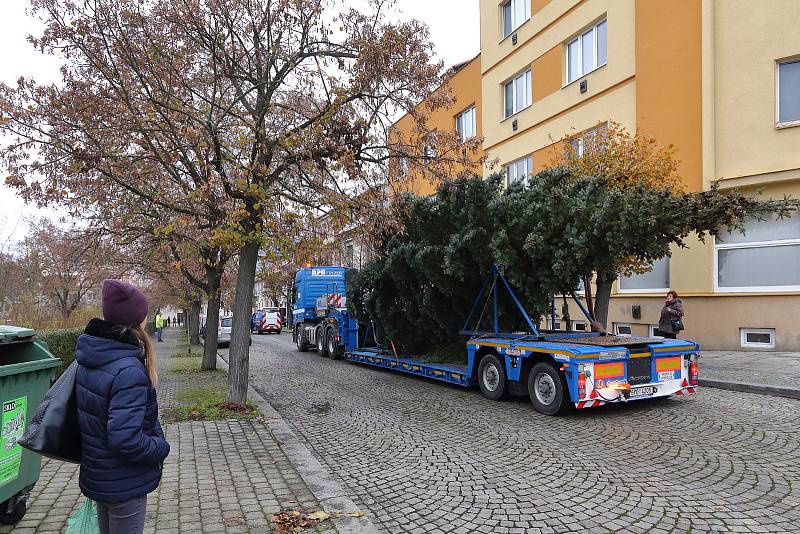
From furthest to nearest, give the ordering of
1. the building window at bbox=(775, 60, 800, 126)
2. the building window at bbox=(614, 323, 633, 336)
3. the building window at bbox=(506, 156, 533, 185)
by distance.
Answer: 1. the building window at bbox=(506, 156, 533, 185)
2. the building window at bbox=(614, 323, 633, 336)
3. the building window at bbox=(775, 60, 800, 126)

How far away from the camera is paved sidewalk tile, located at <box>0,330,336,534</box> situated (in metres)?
4.03

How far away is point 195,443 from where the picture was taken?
629 cm

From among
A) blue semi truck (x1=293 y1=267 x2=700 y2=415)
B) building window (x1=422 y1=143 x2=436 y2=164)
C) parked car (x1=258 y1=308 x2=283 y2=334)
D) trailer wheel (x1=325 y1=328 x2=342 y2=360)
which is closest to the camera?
blue semi truck (x1=293 y1=267 x2=700 y2=415)

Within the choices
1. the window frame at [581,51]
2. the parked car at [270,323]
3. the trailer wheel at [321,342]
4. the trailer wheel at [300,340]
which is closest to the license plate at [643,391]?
the trailer wheel at [321,342]

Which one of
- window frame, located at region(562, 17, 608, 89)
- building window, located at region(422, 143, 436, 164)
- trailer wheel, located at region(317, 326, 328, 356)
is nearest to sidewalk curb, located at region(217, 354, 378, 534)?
building window, located at region(422, 143, 436, 164)

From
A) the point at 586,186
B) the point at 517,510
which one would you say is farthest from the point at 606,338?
the point at 517,510

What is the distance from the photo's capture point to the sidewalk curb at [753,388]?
870 centimetres

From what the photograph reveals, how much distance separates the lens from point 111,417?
2.50 metres

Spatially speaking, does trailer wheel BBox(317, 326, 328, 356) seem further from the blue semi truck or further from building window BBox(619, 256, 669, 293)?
building window BBox(619, 256, 669, 293)

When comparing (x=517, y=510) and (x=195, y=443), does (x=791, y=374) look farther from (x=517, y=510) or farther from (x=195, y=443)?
(x=195, y=443)

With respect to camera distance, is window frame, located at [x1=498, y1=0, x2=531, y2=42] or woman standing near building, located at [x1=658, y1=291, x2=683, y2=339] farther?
window frame, located at [x1=498, y1=0, x2=531, y2=42]

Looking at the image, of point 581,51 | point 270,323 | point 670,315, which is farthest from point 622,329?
point 270,323

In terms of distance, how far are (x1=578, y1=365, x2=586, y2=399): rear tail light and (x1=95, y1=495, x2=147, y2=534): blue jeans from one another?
591cm

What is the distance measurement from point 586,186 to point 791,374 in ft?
17.3
